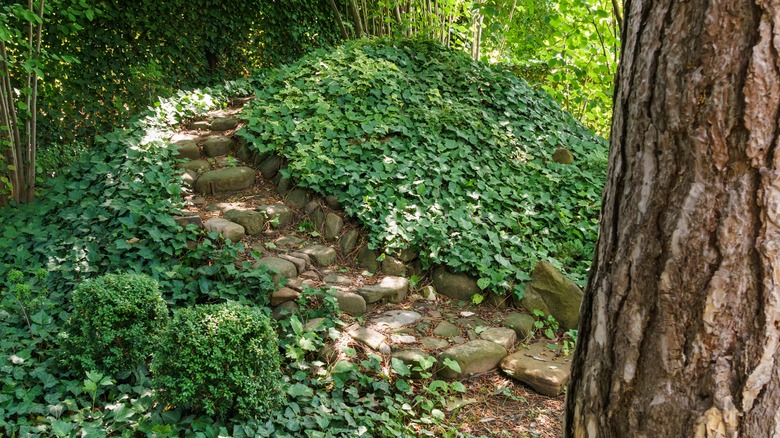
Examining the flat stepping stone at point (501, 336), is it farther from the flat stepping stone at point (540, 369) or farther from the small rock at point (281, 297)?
the small rock at point (281, 297)

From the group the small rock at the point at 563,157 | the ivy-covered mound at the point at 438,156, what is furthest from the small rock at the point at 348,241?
the small rock at the point at 563,157

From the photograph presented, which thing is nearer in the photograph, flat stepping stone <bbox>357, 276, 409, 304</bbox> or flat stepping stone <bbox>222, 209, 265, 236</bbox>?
flat stepping stone <bbox>357, 276, 409, 304</bbox>

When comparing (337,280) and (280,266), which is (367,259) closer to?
(337,280)

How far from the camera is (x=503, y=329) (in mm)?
3678

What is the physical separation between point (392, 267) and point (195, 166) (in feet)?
6.41

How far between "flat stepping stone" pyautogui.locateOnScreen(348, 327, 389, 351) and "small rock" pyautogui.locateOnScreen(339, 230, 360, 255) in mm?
880

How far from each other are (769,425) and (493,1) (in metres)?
8.39

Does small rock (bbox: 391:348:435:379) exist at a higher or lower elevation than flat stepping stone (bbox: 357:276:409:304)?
lower

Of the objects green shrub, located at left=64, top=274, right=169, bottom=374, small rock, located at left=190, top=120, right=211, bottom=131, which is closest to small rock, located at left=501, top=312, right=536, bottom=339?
green shrub, located at left=64, top=274, right=169, bottom=374

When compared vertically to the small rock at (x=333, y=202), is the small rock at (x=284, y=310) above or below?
below

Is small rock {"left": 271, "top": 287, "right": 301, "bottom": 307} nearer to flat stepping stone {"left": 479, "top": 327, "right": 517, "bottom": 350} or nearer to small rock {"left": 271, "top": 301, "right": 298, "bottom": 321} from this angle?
small rock {"left": 271, "top": 301, "right": 298, "bottom": 321}

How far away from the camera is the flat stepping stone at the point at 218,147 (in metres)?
4.99

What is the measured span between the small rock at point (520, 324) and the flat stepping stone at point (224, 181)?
2389 millimetres

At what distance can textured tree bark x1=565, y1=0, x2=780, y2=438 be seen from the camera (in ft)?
3.48
